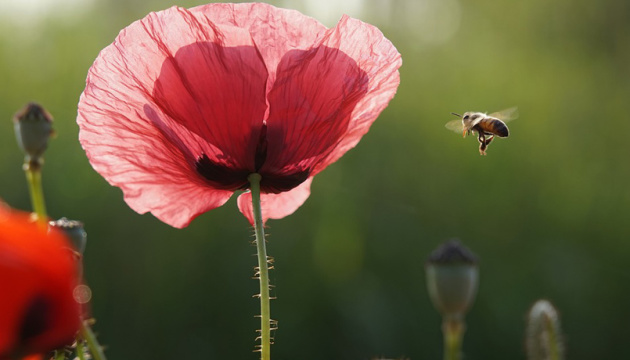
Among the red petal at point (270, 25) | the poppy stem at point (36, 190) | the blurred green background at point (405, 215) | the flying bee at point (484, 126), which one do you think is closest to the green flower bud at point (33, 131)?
the poppy stem at point (36, 190)

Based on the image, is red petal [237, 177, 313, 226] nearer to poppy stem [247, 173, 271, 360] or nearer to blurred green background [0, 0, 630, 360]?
poppy stem [247, 173, 271, 360]

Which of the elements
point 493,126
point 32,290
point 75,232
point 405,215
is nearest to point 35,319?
point 32,290

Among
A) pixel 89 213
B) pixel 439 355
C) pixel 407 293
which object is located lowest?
pixel 439 355

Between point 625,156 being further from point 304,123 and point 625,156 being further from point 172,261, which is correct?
point 304,123

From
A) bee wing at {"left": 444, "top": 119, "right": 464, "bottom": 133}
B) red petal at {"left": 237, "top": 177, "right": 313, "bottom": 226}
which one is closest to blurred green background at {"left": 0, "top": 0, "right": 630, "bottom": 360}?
bee wing at {"left": 444, "top": 119, "right": 464, "bottom": 133}

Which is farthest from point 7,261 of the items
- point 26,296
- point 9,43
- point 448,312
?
point 9,43

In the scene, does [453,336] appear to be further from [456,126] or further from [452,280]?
[456,126]

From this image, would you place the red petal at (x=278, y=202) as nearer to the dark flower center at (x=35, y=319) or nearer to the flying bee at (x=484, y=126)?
the flying bee at (x=484, y=126)
